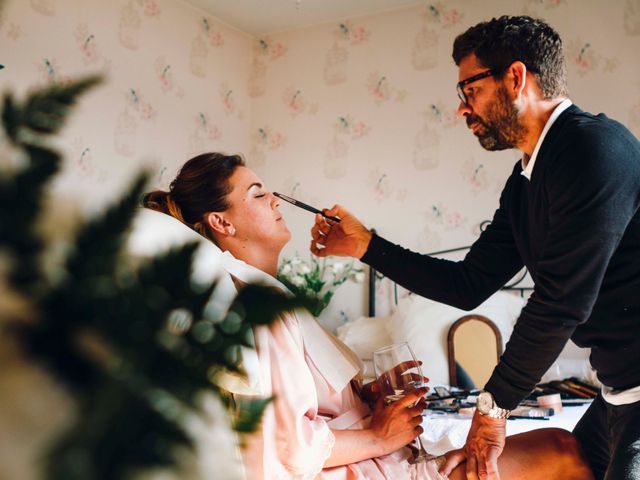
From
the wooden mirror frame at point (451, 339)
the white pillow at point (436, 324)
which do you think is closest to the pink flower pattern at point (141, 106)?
the white pillow at point (436, 324)

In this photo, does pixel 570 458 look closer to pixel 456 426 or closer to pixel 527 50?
pixel 456 426

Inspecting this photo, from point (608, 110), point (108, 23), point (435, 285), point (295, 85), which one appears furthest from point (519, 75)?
point (295, 85)

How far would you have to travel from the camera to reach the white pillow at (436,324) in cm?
280

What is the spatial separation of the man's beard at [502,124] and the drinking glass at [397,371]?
1.89ft

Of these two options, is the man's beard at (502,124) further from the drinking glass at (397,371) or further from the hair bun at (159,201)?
the hair bun at (159,201)

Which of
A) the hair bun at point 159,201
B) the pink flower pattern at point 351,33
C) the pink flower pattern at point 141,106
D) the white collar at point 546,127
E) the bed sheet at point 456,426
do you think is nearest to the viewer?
the white collar at point 546,127

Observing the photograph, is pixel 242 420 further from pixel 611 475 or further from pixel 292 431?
pixel 611 475

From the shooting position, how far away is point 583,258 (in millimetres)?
1128

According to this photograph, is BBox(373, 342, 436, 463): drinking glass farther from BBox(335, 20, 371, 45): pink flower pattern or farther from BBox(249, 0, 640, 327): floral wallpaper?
BBox(335, 20, 371, 45): pink flower pattern

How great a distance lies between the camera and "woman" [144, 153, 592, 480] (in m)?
1.08

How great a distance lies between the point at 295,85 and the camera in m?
4.02

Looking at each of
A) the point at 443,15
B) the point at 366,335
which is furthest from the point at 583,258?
the point at 443,15

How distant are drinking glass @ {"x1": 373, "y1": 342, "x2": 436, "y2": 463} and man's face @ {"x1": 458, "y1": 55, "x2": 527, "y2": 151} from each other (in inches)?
22.8

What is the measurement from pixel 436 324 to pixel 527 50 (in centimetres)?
173
